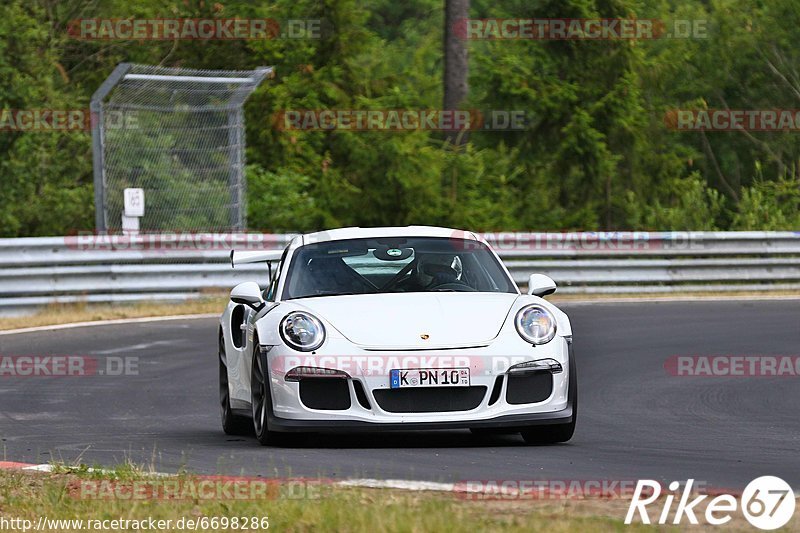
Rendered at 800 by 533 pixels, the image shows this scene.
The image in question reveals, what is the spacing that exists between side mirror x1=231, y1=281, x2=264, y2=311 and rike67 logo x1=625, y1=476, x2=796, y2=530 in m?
3.32

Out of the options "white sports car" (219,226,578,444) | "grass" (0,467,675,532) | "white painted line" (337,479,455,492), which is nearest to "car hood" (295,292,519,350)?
"white sports car" (219,226,578,444)

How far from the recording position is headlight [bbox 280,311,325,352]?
8.38m

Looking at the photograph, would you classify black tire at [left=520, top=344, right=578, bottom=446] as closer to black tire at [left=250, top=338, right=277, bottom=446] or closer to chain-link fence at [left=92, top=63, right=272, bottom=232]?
black tire at [left=250, top=338, right=277, bottom=446]

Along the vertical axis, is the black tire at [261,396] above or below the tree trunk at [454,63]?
below

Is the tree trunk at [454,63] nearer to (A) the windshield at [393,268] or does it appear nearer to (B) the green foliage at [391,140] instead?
(B) the green foliage at [391,140]

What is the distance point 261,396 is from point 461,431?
149 centimetres

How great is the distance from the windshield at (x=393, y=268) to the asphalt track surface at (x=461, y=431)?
86 cm

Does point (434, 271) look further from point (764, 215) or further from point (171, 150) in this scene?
point (764, 215)

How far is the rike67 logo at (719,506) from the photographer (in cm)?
567

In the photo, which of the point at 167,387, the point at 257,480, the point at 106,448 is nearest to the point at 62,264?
the point at 167,387

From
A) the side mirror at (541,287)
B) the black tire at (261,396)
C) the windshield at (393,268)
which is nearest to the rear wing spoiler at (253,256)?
the windshield at (393,268)

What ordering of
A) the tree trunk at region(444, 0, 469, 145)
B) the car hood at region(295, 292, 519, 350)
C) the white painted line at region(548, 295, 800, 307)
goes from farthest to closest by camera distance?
the tree trunk at region(444, 0, 469, 145) → the white painted line at region(548, 295, 800, 307) → the car hood at region(295, 292, 519, 350)

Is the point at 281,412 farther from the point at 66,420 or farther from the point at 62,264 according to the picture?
the point at 62,264

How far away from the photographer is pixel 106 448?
8.76 m
